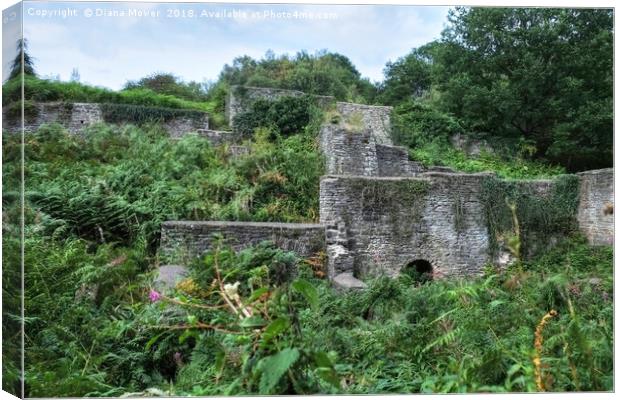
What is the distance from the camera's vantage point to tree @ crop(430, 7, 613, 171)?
6488 millimetres

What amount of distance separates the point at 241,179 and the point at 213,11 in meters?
7.19

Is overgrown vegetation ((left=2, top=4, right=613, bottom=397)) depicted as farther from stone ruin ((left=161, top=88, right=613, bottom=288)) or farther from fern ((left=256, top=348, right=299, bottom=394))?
stone ruin ((left=161, top=88, right=613, bottom=288))

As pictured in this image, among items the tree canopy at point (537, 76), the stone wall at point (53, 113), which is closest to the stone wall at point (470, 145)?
the tree canopy at point (537, 76)

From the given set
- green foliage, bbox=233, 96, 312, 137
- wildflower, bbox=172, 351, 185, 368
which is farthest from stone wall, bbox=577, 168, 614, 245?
wildflower, bbox=172, 351, 185, 368

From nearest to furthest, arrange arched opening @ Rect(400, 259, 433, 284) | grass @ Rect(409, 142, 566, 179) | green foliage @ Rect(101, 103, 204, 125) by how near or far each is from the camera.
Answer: arched opening @ Rect(400, 259, 433, 284), grass @ Rect(409, 142, 566, 179), green foliage @ Rect(101, 103, 204, 125)

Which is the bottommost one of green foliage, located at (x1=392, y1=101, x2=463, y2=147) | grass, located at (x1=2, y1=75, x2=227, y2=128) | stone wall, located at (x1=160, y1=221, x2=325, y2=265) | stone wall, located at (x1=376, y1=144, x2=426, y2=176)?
stone wall, located at (x1=160, y1=221, x2=325, y2=265)

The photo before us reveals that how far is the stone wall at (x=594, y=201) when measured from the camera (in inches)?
411

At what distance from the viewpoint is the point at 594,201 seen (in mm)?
11148

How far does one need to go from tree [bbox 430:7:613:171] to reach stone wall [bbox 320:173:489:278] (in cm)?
213

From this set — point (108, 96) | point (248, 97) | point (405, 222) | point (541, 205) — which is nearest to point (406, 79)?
point (248, 97)

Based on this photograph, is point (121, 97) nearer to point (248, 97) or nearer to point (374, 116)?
point (248, 97)

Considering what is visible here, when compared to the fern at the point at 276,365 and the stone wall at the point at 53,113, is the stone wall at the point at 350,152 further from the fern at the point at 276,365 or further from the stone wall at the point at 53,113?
the fern at the point at 276,365

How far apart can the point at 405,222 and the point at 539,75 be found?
3432mm

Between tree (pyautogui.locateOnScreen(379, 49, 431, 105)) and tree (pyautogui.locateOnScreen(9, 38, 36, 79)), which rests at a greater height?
tree (pyautogui.locateOnScreen(379, 49, 431, 105))
